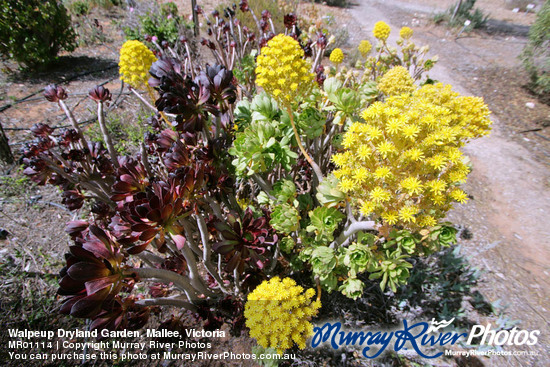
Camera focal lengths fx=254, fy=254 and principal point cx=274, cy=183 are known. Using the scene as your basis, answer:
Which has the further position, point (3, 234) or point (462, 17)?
point (462, 17)

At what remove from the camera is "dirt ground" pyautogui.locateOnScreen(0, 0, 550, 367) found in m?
2.20

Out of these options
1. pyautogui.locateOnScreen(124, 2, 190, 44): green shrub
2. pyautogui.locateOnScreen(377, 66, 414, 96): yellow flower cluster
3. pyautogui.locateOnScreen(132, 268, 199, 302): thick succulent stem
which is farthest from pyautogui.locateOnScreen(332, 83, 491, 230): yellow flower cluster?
pyautogui.locateOnScreen(124, 2, 190, 44): green shrub

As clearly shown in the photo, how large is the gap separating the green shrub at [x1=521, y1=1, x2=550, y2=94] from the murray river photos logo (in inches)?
229

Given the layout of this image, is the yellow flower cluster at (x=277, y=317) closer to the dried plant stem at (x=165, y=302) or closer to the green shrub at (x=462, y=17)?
the dried plant stem at (x=165, y=302)

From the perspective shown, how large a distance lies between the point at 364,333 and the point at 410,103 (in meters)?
1.59

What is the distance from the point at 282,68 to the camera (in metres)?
1.25

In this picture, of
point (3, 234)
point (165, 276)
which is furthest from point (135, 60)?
point (3, 234)

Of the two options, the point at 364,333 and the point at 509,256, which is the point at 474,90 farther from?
the point at 364,333

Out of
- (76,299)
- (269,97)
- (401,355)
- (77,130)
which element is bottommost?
(401,355)

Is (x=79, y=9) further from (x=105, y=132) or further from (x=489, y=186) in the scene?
(x=489, y=186)

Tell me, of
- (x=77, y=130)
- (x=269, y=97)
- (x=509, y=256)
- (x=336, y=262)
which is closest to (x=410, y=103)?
(x=269, y=97)

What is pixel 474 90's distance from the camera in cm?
559

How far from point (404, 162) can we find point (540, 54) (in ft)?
24.1

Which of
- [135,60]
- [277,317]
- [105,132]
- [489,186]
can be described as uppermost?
[135,60]
